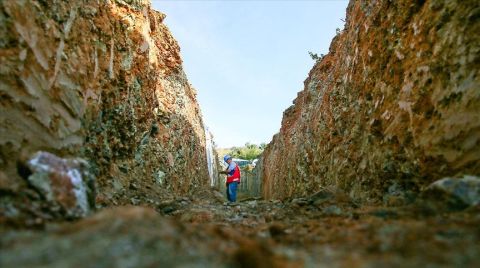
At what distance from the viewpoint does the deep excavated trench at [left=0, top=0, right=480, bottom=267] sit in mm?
2240

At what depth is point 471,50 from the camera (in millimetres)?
4254

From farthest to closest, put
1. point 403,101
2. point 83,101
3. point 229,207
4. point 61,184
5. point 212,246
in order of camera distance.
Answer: point 229,207 < point 403,101 < point 83,101 < point 61,184 < point 212,246

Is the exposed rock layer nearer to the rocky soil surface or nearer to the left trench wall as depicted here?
the rocky soil surface

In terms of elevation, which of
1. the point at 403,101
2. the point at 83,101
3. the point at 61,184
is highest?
the point at 83,101

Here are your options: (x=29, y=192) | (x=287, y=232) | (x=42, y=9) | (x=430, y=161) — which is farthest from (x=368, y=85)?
(x=29, y=192)

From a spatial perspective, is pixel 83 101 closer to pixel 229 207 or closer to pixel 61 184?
pixel 61 184

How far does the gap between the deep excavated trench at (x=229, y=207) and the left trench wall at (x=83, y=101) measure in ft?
0.07

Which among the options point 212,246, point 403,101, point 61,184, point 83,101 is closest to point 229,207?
point 83,101

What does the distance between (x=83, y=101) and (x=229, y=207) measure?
10.9 ft

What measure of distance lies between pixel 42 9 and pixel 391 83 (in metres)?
4.73

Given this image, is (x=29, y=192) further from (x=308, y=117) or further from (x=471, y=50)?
(x=308, y=117)

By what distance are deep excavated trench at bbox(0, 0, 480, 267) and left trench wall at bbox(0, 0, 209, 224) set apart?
2 cm

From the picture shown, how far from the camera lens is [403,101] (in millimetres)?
5617

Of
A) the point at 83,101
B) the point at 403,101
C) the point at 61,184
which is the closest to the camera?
the point at 61,184
